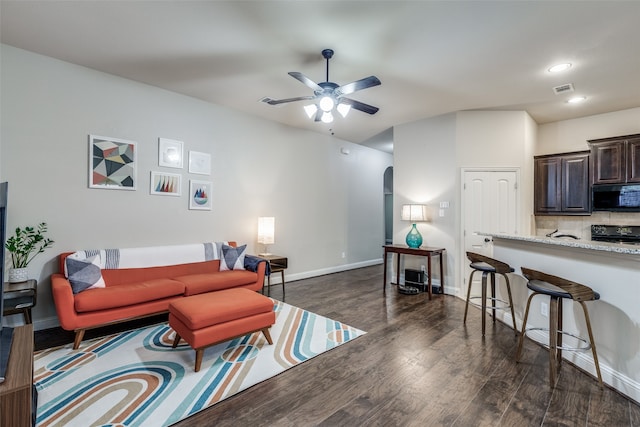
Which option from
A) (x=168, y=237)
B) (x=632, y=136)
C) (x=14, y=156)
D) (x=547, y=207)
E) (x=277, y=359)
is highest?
(x=632, y=136)

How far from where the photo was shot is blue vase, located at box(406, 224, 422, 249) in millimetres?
4934

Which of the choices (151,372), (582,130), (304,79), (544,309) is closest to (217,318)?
(151,372)

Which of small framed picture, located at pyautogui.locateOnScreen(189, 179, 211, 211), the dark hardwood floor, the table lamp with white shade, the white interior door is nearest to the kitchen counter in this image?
the dark hardwood floor

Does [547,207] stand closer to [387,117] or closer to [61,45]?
[387,117]

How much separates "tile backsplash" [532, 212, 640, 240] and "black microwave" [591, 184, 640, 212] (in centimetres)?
34

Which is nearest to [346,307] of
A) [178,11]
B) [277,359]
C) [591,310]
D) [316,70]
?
[277,359]

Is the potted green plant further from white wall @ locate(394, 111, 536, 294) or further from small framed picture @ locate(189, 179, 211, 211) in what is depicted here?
white wall @ locate(394, 111, 536, 294)

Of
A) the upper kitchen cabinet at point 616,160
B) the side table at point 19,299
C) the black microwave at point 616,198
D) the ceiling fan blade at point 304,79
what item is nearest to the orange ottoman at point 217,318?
the side table at point 19,299

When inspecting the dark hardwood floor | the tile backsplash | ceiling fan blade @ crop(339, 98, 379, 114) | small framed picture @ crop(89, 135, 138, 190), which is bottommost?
the dark hardwood floor

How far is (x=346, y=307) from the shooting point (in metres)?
4.12

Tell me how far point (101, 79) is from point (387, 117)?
403 cm

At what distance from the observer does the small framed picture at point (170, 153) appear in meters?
4.08

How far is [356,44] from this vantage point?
114 inches

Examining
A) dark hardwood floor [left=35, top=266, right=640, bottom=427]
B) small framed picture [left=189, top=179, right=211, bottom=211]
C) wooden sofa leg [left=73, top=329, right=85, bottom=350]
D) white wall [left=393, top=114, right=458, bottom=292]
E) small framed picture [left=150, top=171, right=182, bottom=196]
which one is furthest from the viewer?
white wall [left=393, top=114, right=458, bottom=292]
